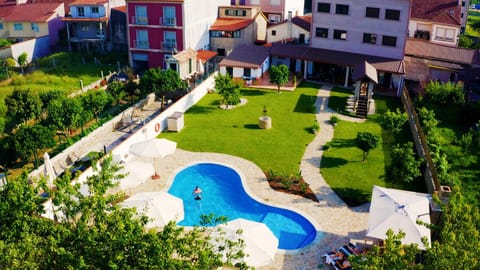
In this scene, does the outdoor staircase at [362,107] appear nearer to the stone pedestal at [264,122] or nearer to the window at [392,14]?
the stone pedestal at [264,122]

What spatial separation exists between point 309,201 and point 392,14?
2844cm

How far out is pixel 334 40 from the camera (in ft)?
166

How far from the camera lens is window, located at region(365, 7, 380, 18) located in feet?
155

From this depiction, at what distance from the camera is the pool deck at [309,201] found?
22.1 m

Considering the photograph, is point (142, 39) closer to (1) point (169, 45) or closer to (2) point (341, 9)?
(1) point (169, 45)

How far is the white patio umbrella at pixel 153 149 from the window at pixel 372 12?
95.7 ft

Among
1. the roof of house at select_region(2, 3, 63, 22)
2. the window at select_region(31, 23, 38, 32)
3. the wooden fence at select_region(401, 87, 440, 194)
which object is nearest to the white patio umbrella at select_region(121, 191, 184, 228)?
the wooden fence at select_region(401, 87, 440, 194)

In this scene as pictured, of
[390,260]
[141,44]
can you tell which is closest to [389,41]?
[141,44]

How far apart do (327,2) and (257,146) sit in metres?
23.8

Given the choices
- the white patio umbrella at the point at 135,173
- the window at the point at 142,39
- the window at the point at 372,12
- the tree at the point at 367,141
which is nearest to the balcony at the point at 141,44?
the window at the point at 142,39

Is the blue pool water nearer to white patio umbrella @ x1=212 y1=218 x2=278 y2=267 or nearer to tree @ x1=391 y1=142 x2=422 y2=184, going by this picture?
white patio umbrella @ x1=212 y1=218 x2=278 y2=267

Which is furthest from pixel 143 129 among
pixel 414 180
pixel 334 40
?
pixel 334 40

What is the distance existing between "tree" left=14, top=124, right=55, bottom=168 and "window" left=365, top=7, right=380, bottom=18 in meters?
34.2

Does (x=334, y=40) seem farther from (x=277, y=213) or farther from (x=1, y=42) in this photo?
(x=1, y=42)
